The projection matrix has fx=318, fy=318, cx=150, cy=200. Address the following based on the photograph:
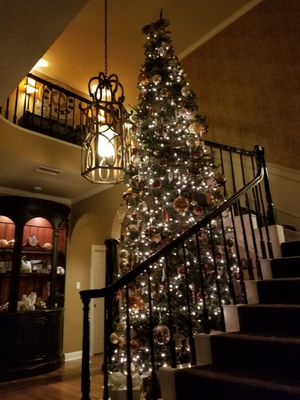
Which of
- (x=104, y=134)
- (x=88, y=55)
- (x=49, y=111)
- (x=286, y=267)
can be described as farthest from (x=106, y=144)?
(x=88, y=55)

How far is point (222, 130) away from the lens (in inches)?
217

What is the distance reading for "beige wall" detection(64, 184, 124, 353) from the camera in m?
5.92

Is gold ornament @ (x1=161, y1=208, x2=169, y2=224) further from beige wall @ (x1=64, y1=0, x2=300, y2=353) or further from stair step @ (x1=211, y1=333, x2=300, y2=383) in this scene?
beige wall @ (x1=64, y1=0, x2=300, y2=353)

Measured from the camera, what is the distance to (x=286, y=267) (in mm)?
2877

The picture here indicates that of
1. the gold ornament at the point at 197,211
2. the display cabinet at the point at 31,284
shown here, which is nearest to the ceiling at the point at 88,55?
the display cabinet at the point at 31,284

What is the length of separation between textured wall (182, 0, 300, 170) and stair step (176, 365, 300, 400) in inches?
134

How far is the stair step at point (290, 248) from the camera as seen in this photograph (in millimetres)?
3113

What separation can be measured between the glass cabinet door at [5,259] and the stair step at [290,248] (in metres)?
4.34

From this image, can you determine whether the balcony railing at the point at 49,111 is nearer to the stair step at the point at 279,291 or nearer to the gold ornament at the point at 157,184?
the gold ornament at the point at 157,184

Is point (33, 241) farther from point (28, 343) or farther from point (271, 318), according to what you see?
point (271, 318)

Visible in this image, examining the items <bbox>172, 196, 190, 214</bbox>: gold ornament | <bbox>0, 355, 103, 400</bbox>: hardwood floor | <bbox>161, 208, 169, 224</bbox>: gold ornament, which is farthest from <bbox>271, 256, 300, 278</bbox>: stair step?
<bbox>0, 355, 103, 400</bbox>: hardwood floor

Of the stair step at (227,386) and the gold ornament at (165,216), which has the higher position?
the gold ornament at (165,216)

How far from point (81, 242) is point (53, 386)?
308 cm

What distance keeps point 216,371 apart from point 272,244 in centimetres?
164
